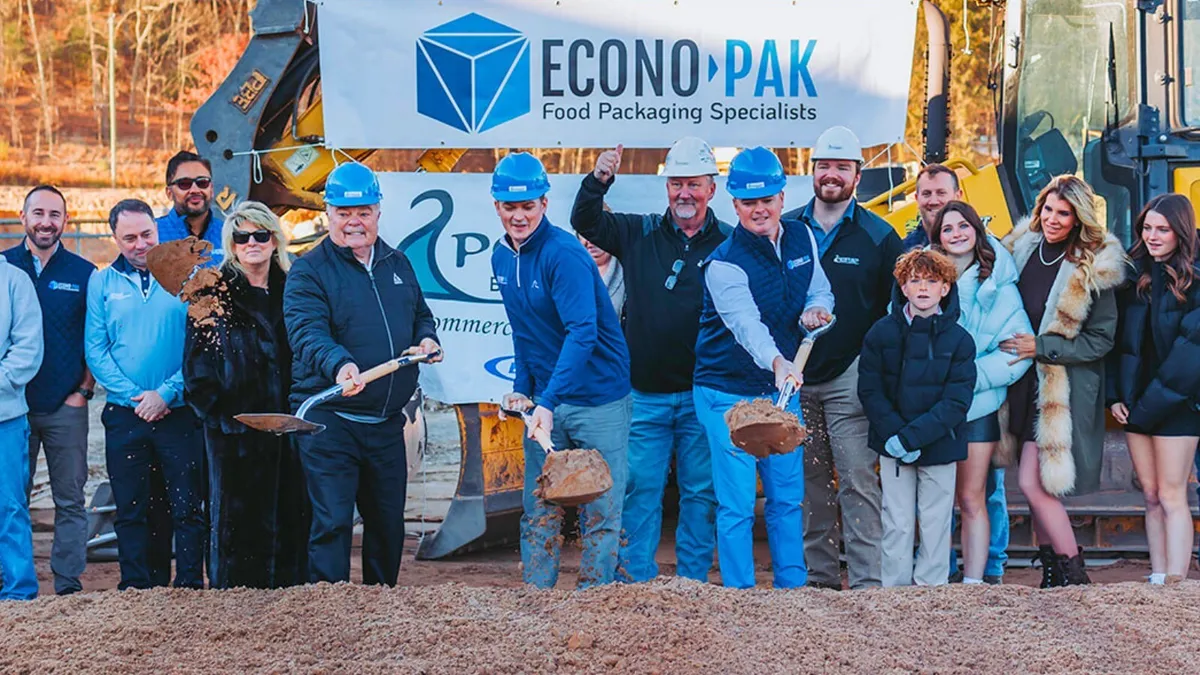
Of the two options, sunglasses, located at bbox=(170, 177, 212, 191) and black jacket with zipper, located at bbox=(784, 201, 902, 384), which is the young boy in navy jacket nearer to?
black jacket with zipper, located at bbox=(784, 201, 902, 384)

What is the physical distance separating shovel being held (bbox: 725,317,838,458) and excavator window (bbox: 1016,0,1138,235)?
2685 millimetres

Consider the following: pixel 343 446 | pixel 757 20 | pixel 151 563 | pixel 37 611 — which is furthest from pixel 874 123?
pixel 37 611

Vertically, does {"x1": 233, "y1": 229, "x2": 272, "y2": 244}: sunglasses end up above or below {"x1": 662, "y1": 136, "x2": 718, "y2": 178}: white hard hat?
below

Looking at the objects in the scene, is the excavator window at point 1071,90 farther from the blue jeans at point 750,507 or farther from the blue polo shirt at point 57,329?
the blue polo shirt at point 57,329

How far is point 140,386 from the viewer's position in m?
6.10

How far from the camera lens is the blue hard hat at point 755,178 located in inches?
221

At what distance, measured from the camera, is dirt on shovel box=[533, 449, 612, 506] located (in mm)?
5211

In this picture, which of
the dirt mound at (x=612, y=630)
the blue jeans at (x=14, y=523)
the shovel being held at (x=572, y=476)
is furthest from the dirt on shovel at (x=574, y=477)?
the blue jeans at (x=14, y=523)

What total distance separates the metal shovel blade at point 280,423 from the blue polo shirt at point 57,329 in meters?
1.43

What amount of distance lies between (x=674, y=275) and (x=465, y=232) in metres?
1.57

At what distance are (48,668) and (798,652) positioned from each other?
2324 millimetres

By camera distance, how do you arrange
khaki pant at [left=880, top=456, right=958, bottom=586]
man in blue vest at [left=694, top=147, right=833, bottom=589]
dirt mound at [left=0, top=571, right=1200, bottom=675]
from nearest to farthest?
dirt mound at [left=0, top=571, right=1200, bottom=675] < man in blue vest at [left=694, top=147, right=833, bottom=589] < khaki pant at [left=880, top=456, right=958, bottom=586]

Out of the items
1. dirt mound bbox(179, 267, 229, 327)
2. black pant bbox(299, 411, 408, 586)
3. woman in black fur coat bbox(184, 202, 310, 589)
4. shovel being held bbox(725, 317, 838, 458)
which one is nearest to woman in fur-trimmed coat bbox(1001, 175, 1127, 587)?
shovel being held bbox(725, 317, 838, 458)

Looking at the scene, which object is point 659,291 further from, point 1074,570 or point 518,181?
point 1074,570
